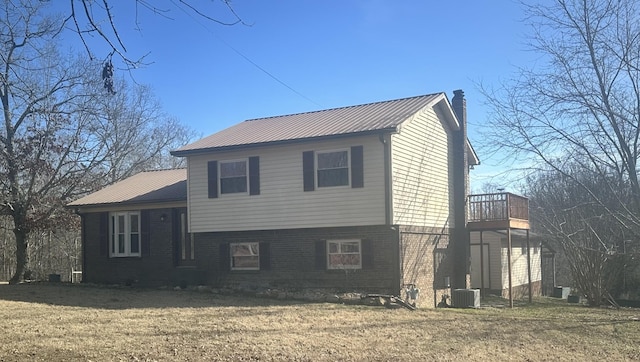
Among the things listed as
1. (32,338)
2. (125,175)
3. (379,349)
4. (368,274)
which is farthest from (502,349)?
(125,175)

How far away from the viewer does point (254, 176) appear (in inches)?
750

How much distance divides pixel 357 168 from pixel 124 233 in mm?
10210

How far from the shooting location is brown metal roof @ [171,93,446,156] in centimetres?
1802

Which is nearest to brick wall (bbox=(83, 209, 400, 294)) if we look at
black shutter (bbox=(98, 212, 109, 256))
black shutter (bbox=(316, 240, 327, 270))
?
black shutter (bbox=(98, 212, 109, 256))

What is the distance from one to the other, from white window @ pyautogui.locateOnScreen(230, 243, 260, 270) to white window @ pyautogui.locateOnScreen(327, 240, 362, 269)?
98.7 inches

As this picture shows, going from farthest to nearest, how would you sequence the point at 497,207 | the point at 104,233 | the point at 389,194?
the point at 104,233
the point at 497,207
the point at 389,194

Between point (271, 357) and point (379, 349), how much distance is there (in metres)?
1.99

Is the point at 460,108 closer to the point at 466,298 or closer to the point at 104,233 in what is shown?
the point at 466,298

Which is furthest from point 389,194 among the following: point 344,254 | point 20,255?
point 20,255

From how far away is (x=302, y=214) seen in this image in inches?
723

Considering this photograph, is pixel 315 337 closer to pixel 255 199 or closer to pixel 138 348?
pixel 138 348

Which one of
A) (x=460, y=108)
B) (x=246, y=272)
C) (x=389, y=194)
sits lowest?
(x=246, y=272)

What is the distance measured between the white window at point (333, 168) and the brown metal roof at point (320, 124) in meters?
0.71

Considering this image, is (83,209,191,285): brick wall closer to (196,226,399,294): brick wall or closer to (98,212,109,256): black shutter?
(98,212,109,256): black shutter
